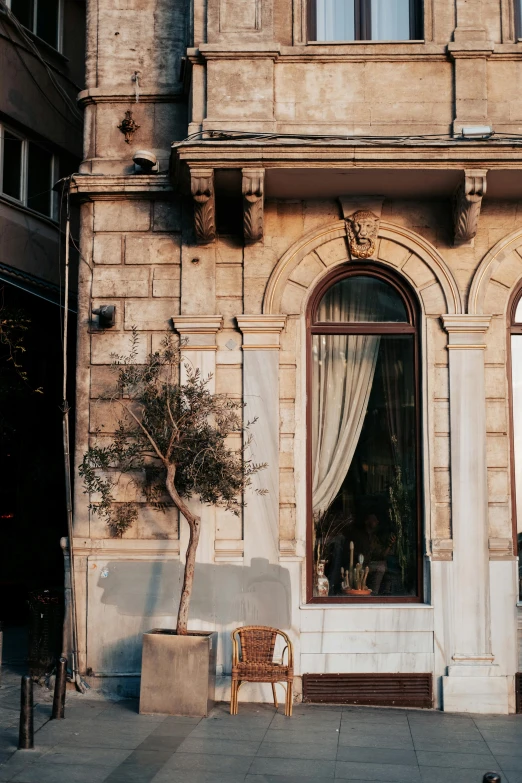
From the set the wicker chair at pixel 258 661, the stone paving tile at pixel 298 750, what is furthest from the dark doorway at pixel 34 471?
the stone paving tile at pixel 298 750

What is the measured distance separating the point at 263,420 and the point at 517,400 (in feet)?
10.2

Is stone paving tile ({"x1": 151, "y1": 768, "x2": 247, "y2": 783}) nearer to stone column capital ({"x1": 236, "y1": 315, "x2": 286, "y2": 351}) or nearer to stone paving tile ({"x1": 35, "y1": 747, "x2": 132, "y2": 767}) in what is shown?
stone paving tile ({"x1": 35, "y1": 747, "x2": 132, "y2": 767})

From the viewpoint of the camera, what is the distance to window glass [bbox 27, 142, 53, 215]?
1570 centimetres

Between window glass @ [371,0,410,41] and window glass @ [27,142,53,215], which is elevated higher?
window glass @ [371,0,410,41]

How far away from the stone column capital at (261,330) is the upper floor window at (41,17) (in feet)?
26.9

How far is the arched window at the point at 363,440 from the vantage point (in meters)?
10.8

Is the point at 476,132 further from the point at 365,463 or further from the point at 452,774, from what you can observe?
the point at 452,774

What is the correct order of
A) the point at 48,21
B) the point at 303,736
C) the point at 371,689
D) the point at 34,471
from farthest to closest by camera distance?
Result: the point at 34,471
the point at 48,21
the point at 371,689
the point at 303,736

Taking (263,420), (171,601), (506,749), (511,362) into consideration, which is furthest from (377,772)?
(511,362)

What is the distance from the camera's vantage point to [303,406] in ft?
35.9

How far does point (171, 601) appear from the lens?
10.5 meters

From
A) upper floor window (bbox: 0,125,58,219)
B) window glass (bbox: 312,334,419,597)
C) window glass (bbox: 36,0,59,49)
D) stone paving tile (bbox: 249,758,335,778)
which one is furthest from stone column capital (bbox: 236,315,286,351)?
window glass (bbox: 36,0,59,49)

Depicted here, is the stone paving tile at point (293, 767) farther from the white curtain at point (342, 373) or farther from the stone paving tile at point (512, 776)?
the white curtain at point (342, 373)

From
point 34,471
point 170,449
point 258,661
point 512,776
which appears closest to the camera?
point 512,776
